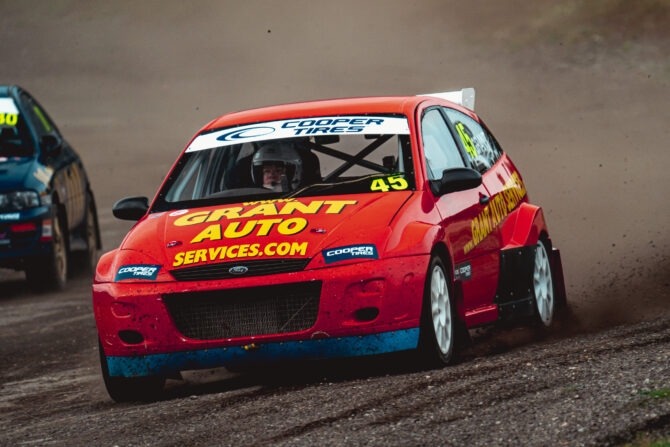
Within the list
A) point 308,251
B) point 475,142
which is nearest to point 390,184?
point 308,251

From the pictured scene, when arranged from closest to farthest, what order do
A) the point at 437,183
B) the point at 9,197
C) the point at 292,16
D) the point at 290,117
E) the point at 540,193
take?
1. the point at 437,183
2. the point at 290,117
3. the point at 9,197
4. the point at 540,193
5. the point at 292,16

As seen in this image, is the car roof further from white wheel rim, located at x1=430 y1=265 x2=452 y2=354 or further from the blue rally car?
the blue rally car

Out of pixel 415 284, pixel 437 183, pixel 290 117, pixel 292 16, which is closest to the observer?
pixel 415 284

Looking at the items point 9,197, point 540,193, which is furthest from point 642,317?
point 540,193

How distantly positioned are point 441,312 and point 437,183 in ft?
2.70

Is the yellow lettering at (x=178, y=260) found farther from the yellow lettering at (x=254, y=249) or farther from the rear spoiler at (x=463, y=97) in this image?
the rear spoiler at (x=463, y=97)

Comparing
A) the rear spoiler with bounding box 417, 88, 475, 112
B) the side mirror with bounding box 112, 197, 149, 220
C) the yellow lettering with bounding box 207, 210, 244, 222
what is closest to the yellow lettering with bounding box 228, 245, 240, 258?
the yellow lettering with bounding box 207, 210, 244, 222

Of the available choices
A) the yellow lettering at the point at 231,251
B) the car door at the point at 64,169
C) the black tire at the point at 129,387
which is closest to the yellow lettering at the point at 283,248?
the yellow lettering at the point at 231,251

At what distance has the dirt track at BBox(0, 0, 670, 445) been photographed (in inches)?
221

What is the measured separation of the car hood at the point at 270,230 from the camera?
6.70 meters

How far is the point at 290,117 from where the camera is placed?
8.22 m

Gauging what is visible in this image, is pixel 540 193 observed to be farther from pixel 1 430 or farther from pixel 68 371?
pixel 1 430

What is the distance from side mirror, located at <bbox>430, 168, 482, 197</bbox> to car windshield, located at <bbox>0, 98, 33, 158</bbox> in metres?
7.52

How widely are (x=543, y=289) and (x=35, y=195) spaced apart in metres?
6.37
